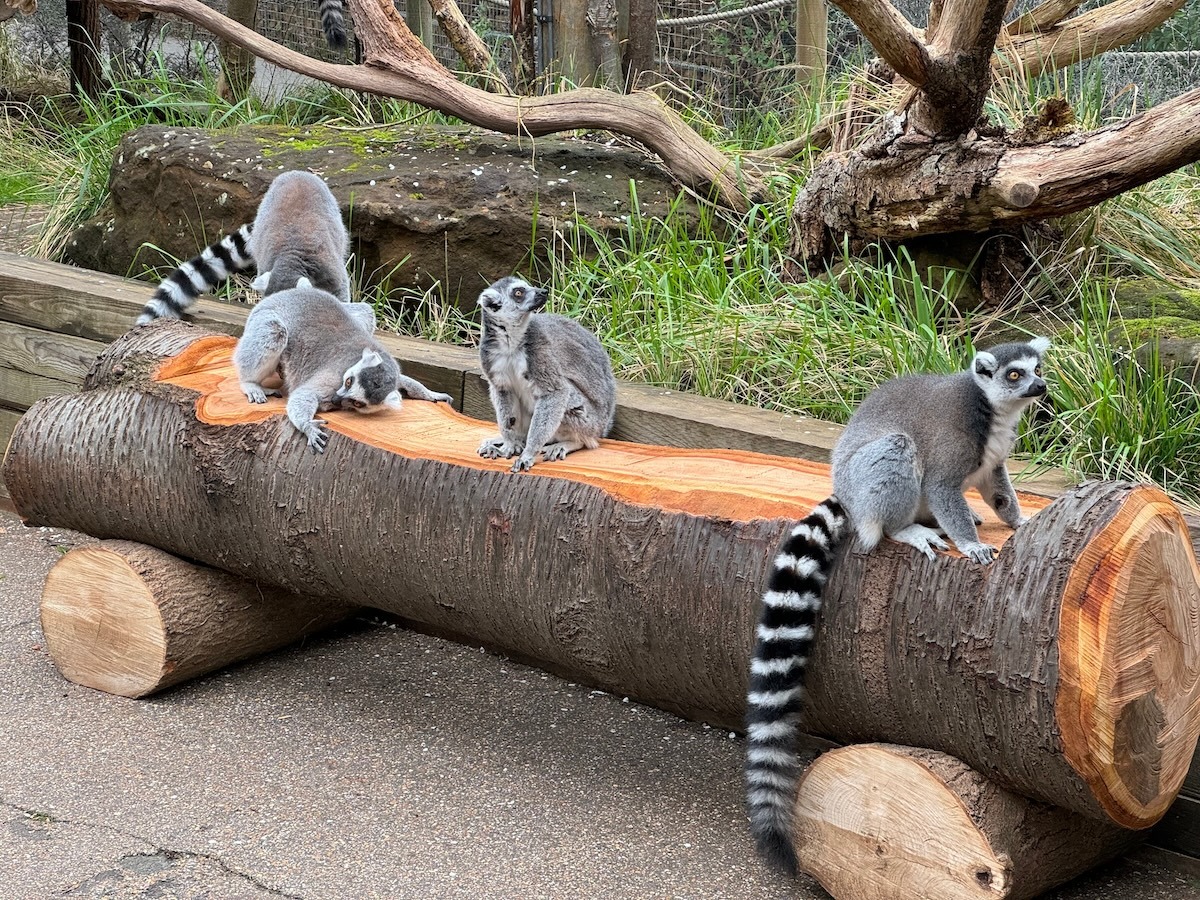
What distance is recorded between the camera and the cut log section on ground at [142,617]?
375 centimetres

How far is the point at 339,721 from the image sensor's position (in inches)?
144

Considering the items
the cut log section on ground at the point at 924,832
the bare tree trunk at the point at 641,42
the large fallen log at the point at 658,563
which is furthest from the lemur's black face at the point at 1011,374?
the bare tree trunk at the point at 641,42

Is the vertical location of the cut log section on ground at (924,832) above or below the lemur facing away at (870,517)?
below

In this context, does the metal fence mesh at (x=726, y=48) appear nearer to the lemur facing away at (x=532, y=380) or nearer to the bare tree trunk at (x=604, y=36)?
the bare tree trunk at (x=604, y=36)

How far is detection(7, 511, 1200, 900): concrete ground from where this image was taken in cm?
282

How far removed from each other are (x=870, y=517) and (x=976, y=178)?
7.16ft

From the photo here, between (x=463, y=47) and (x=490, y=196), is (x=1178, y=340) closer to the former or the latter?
(x=490, y=196)

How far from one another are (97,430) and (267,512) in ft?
2.56

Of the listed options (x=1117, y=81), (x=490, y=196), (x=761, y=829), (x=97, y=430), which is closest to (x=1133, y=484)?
(x=761, y=829)

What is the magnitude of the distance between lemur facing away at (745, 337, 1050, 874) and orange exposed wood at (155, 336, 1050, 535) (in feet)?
0.49

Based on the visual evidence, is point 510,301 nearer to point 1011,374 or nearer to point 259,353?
point 259,353

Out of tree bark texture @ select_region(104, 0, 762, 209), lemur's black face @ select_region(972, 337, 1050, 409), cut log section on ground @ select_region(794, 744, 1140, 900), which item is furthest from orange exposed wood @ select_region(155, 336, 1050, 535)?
tree bark texture @ select_region(104, 0, 762, 209)

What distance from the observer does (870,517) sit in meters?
2.51

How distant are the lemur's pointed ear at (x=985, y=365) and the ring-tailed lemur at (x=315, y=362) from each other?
1.67 metres
